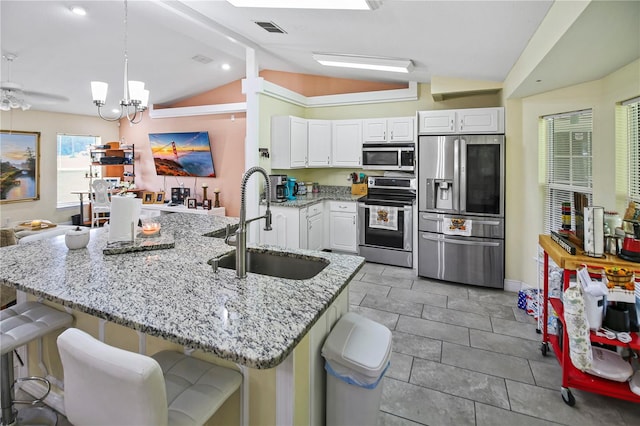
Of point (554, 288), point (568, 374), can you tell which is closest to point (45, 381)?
point (568, 374)

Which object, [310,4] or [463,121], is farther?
[463,121]

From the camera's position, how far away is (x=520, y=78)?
3.12 metres

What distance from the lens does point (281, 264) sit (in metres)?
2.07

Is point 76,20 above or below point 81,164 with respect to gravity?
above

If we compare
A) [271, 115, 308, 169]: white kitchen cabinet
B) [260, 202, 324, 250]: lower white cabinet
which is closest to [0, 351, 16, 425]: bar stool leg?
[260, 202, 324, 250]: lower white cabinet

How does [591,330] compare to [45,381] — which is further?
[591,330]

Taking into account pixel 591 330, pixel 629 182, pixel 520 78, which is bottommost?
pixel 591 330

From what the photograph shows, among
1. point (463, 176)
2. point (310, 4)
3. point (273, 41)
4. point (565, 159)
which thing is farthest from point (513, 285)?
point (273, 41)

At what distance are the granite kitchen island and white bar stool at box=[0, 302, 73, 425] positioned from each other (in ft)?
0.39

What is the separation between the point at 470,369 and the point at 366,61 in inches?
135

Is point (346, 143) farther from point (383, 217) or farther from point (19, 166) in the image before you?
point (19, 166)

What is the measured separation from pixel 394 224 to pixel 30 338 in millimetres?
4029

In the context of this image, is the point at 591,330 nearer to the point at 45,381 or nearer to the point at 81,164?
the point at 45,381

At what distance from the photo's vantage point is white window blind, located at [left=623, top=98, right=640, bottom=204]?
246 cm
